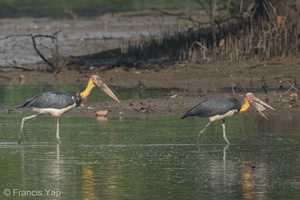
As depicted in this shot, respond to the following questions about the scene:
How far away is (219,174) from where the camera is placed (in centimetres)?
1024

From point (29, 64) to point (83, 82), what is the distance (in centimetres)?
351

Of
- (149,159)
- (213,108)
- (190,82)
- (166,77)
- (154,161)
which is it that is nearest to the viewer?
(154,161)

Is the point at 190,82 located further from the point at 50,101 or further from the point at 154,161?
the point at 154,161

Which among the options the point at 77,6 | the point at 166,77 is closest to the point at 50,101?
the point at 166,77

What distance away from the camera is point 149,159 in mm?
11266

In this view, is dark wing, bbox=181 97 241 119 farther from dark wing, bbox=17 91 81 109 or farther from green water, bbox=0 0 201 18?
green water, bbox=0 0 201 18

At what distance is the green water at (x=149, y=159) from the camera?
30.7 feet

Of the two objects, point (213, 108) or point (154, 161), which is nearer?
point (154, 161)

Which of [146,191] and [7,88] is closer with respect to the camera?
[146,191]

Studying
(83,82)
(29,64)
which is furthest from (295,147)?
(29,64)

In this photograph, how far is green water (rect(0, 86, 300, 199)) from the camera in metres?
9.36

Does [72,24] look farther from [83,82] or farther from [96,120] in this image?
[96,120]

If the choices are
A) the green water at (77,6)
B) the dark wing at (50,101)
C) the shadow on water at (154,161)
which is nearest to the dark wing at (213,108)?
the shadow on water at (154,161)

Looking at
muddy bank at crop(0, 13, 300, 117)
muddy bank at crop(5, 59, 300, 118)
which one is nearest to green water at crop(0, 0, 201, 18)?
muddy bank at crop(0, 13, 300, 117)
